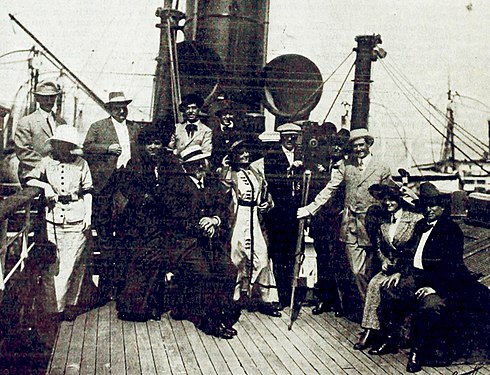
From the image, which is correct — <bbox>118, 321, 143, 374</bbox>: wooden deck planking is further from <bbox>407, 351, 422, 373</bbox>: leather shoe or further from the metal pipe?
the metal pipe

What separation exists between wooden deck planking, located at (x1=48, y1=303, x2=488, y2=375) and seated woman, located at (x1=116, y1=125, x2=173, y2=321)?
154mm

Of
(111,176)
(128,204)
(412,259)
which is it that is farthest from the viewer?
(111,176)

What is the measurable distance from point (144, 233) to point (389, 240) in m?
1.89

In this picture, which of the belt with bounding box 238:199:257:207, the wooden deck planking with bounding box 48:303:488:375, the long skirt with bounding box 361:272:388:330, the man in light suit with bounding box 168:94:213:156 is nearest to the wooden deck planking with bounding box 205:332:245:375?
the wooden deck planking with bounding box 48:303:488:375

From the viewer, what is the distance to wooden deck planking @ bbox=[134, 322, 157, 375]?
3.45 m

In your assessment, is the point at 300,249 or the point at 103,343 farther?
the point at 300,249

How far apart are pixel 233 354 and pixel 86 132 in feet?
7.54

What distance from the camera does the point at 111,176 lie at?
4.50 metres

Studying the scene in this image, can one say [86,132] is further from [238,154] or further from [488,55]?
[488,55]

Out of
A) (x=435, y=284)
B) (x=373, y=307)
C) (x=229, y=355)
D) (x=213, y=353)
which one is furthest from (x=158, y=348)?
(x=435, y=284)

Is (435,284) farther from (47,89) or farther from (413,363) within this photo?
(47,89)

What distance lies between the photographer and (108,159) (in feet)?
15.4

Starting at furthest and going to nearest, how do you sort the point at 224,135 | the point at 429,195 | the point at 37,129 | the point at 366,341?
the point at 224,135 < the point at 37,129 < the point at 366,341 < the point at 429,195

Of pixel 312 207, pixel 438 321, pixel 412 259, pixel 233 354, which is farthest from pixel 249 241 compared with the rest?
pixel 438 321
